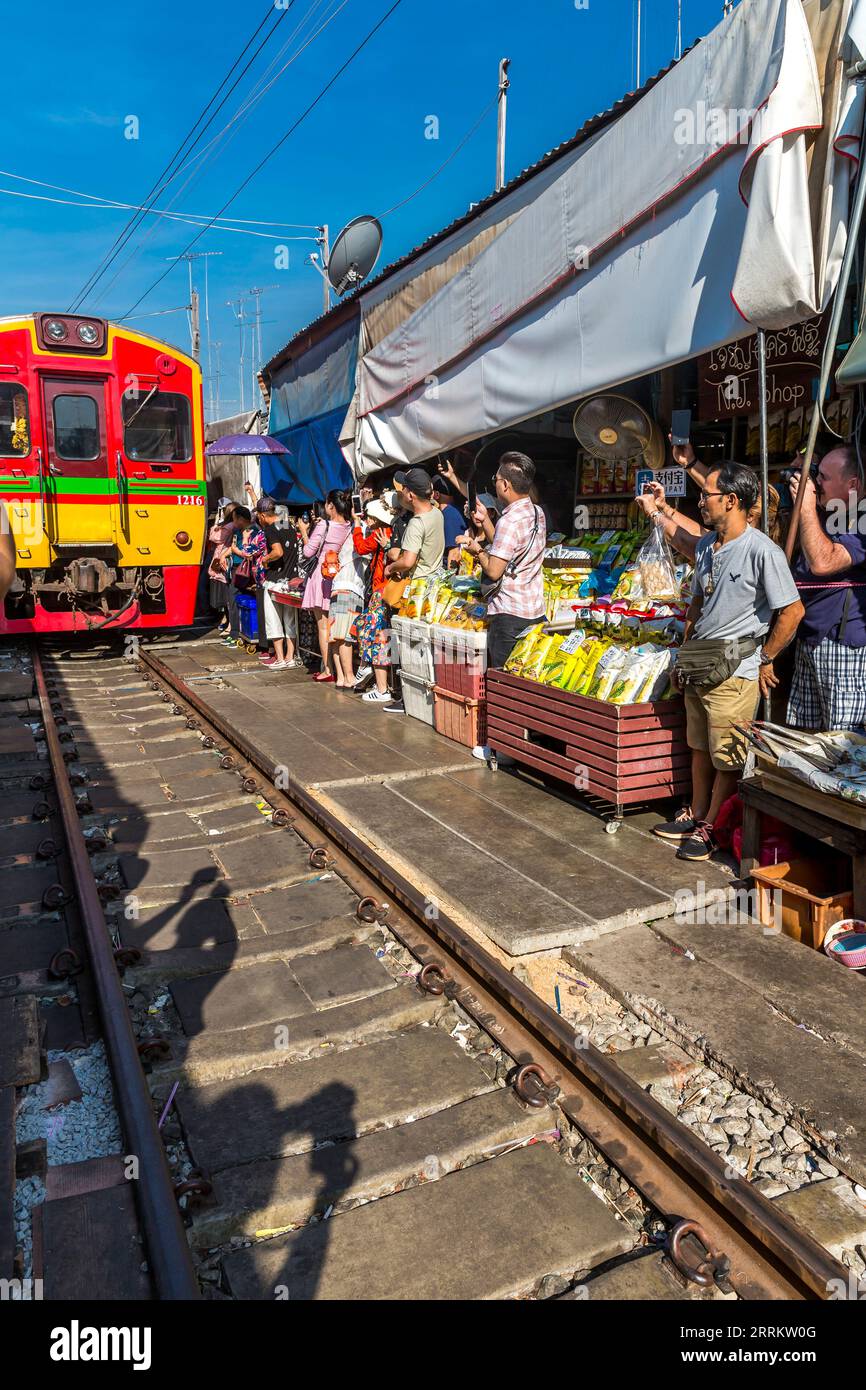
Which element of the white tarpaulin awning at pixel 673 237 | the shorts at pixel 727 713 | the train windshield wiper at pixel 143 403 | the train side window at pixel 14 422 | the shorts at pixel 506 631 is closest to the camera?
the white tarpaulin awning at pixel 673 237

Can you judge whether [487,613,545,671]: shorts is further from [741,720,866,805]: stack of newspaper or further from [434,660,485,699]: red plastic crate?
[741,720,866,805]: stack of newspaper

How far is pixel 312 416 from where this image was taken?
13.0 metres

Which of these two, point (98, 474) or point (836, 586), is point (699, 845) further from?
point (98, 474)

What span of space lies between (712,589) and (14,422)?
8.21 meters

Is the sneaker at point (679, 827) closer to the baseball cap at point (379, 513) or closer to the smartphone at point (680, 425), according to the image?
the smartphone at point (680, 425)

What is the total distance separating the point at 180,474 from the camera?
11.3 metres

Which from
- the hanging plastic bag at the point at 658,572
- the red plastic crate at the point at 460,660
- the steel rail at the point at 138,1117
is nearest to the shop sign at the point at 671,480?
the hanging plastic bag at the point at 658,572

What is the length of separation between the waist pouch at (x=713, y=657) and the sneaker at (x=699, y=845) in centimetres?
83

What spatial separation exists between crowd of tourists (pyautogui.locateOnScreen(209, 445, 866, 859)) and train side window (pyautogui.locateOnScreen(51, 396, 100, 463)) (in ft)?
10.9

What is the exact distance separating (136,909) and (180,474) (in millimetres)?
7896

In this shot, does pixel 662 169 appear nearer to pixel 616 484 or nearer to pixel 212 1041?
pixel 616 484

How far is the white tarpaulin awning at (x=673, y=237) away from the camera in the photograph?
4.45 meters

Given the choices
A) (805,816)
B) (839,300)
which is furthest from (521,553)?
(805,816)

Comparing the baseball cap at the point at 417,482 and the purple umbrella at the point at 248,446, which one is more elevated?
the purple umbrella at the point at 248,446
